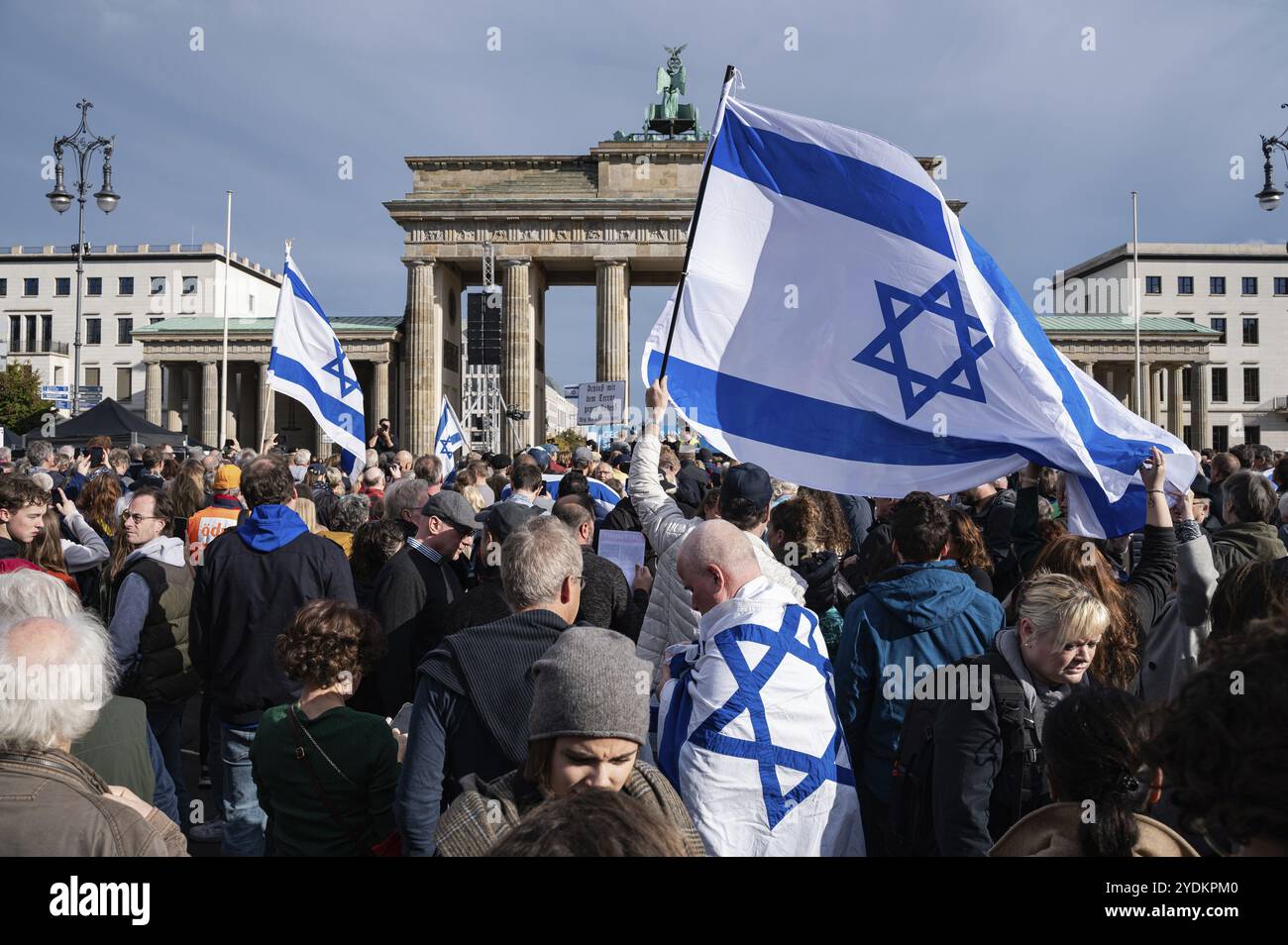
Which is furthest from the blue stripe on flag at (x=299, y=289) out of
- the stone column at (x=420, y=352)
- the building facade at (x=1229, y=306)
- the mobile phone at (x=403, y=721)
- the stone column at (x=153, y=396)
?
the building facade at (x=1229, y=306)

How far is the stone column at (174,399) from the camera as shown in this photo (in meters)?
60.5

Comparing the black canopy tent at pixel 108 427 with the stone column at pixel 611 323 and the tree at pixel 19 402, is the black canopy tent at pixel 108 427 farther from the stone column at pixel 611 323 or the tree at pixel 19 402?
the tree at pixel 19 402

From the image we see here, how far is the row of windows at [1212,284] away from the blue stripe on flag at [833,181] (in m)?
84.9

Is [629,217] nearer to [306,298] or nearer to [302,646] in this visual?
[306,298]

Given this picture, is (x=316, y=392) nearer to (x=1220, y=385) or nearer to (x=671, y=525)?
(x=671, y=525)

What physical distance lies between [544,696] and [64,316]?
100 metres

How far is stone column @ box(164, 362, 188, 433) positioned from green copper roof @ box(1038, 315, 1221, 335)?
50.9 m

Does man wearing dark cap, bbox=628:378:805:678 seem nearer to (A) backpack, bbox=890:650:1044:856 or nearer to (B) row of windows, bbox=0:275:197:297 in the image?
(A) backpack, bbox=890:650:1044:856

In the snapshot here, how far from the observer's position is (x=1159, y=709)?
169cm

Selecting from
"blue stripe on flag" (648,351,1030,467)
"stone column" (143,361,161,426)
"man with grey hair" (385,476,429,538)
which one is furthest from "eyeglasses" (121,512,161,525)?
"stone column" (143,361,161,426)

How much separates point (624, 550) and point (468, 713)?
2.91 metres

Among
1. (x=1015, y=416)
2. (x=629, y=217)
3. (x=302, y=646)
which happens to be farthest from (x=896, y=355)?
(x=629, y=217)

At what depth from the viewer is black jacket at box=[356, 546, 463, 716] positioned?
4605 mm
